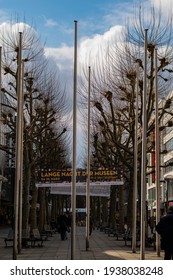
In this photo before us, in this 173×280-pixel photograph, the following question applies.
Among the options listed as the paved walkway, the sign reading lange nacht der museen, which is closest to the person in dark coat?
the paved walkway

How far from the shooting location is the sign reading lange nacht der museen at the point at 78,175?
28.3 m

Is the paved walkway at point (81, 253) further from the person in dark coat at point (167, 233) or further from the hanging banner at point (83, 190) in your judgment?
the person in dark coat at point (167, 233)

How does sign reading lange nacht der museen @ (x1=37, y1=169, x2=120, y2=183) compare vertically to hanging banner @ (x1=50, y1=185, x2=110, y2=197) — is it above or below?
above

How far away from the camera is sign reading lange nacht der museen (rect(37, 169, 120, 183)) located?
28314 mm

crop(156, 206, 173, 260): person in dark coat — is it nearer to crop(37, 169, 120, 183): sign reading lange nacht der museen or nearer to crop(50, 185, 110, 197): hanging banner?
crop(37, 169, 120, 183): sign reading lange nacht der museen

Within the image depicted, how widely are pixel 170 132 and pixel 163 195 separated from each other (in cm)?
1650

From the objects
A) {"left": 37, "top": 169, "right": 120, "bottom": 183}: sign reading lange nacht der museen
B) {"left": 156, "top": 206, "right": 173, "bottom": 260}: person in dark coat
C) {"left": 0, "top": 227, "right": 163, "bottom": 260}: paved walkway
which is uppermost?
{"left": 37, "top": 169, "right": 120, "bottom": 183}: sign reading lange nacht der museen

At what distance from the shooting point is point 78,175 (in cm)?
2819

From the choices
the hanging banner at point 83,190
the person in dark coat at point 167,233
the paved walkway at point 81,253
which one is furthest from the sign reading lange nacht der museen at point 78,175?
the person in dark coat at point 167,233

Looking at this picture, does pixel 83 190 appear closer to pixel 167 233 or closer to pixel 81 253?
pixel 81 253

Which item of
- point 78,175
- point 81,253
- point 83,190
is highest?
point 78,175

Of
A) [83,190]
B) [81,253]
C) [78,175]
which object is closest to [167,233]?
[81,253]
